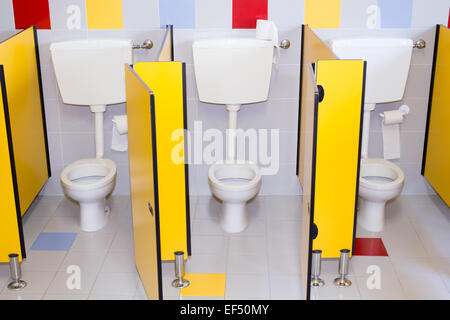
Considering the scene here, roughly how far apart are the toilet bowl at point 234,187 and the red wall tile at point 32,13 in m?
1.41

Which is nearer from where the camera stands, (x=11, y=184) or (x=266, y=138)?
(x=11, y=184)

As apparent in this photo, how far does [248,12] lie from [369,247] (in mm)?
1618

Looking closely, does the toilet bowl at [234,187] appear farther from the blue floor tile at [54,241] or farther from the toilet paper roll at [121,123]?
the blue floor tile at [54,241]

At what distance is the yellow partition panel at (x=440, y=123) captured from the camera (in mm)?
3893

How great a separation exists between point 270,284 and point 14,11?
233cm

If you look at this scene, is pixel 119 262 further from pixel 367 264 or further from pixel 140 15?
pixel 140 15

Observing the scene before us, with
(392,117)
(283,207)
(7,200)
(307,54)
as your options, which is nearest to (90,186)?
(7,200)

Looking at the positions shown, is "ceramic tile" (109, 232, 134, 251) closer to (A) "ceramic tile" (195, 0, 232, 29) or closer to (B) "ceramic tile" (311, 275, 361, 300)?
(B) "ceramic tile" (311, 275, 361, 300)

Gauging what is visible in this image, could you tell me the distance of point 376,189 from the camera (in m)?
3.75

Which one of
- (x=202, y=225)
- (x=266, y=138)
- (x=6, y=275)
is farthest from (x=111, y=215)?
(x=266, y=138)

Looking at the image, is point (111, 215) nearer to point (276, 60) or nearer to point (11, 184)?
point (11, 184)

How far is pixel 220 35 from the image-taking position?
3977mm
